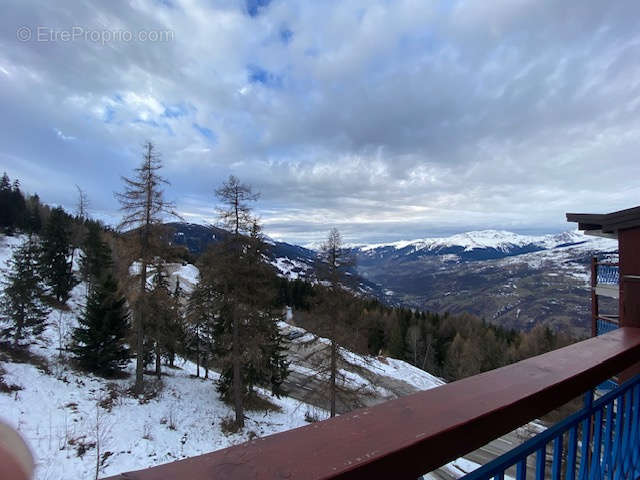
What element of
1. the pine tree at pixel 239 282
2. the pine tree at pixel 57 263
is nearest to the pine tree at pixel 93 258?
the pine tree at pixel 57 263

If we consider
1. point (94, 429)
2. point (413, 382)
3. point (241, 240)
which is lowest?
point (413, 382)

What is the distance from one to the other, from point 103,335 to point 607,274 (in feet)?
70.7

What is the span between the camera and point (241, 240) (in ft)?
42.6

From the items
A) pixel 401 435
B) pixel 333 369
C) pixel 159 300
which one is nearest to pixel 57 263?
pixel 159 300

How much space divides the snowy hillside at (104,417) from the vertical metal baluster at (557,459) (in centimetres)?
789

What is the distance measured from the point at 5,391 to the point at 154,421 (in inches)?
185

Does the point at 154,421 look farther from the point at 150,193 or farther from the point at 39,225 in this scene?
the point at 39,225

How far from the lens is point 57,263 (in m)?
28.5

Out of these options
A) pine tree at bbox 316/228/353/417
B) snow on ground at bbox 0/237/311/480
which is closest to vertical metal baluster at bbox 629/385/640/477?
snow on ground at bbox 0/237/311/480

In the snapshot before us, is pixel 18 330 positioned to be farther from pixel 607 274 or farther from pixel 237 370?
pixel 607 274

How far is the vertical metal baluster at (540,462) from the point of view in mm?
1376

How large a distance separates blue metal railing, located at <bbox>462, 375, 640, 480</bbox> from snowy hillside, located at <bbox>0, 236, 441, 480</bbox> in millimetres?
7981

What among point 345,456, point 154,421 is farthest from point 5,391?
point 345,456

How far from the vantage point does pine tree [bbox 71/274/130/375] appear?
17.5 meters
